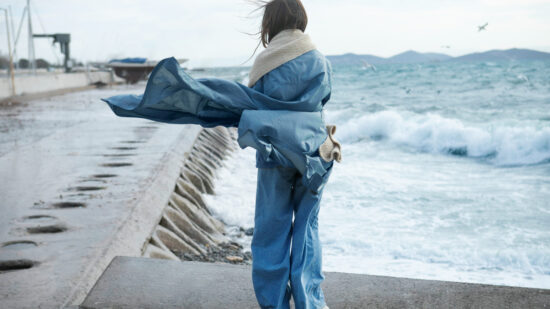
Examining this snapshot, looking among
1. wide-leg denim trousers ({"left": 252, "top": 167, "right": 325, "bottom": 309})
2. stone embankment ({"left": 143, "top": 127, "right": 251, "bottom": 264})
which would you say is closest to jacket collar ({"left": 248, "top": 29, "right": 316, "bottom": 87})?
wide-leg denim trousers ({"left": 252, "top": 167, "right": 325, "bottom": 309})

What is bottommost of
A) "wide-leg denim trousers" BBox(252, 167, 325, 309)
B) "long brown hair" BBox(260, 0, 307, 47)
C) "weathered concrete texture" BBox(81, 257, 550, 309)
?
"weathered concrete texture" BBox(81, 257, 550, 309)

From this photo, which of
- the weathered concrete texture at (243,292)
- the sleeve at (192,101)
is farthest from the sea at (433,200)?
the sleeve at (192,101)

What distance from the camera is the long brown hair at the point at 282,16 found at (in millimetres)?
2504

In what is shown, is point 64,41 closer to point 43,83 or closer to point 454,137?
point 43,83

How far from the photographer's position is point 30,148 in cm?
819

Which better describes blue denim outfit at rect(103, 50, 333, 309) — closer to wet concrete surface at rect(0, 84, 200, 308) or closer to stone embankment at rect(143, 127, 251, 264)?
wet concrete surface at rect(0, 84, 200, 308)

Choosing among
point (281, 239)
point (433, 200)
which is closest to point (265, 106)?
point (281, 239)

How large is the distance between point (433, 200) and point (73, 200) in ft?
17.7

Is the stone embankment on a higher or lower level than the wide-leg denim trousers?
lower

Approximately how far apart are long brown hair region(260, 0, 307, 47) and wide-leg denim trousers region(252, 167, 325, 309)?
0.68 metres

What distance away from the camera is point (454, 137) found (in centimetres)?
1586

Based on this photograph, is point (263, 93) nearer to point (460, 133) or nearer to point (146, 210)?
point (146, 210)

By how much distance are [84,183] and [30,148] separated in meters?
2.99

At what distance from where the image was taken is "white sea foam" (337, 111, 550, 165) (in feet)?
44.3
